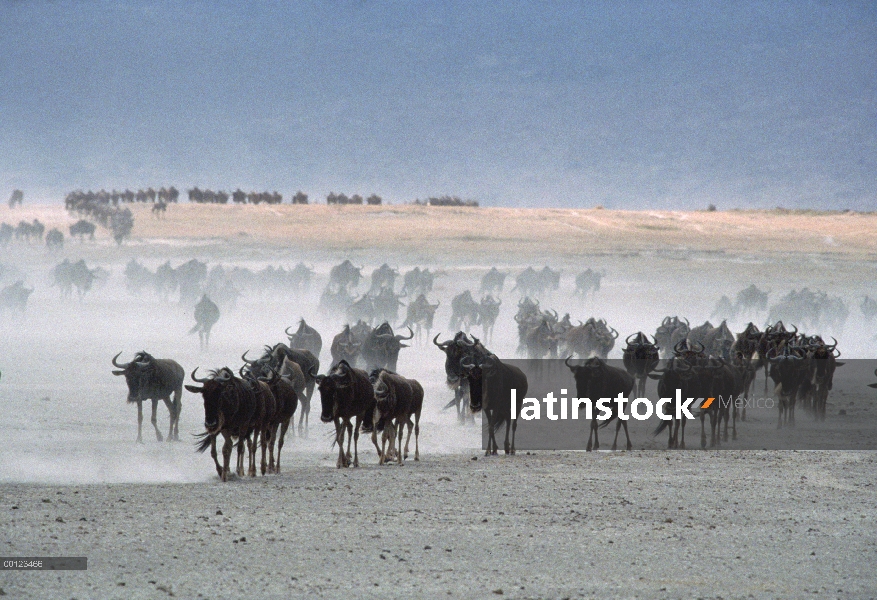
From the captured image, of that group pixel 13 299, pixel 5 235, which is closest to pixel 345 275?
pixel 13 299

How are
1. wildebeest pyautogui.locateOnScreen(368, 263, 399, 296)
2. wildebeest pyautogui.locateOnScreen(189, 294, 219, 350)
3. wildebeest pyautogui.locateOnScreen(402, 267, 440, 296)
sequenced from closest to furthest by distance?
wildebeest pyautogui.locateOnScreen(189, 294, 219, 350), wildebeest pyautogui.locateOnScreen(402, 267, 440, 296), wildebeest pyautogui.locateOnScreen(368, 263, 399, 296)

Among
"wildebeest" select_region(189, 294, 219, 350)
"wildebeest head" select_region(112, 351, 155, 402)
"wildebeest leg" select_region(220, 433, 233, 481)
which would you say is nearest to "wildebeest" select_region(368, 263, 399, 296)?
"wildebeest" select_region(189, 294, 219, 350)

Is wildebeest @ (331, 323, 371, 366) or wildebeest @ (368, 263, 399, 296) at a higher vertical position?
wildebeest @ (368, 263, 399, 296)

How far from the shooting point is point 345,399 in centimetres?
1555

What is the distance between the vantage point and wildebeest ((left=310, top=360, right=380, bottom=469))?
15297mm

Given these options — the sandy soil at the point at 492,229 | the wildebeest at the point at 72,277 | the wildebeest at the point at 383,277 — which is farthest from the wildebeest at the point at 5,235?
the wildebeest at the point at 383,277

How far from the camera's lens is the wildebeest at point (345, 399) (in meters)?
15.3

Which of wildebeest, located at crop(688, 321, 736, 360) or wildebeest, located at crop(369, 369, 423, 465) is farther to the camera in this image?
wildebeest, located at crop(688, 321, 736, 360)

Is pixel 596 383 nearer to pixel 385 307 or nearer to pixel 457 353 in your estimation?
pixel 457 353

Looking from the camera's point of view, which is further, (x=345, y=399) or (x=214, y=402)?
(x=345, y=399)

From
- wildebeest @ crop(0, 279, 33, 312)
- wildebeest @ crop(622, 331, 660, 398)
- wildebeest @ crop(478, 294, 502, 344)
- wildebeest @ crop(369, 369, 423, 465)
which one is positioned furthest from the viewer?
wildebeest @ crop(0, 279, 33, 312)

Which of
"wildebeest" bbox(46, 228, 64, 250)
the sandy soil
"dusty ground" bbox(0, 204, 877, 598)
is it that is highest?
the sandy soil

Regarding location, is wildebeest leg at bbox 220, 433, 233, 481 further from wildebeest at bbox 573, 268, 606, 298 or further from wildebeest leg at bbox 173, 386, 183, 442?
wildebeest at bbox 573, 268, 606, 298

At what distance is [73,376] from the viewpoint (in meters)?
28.1
